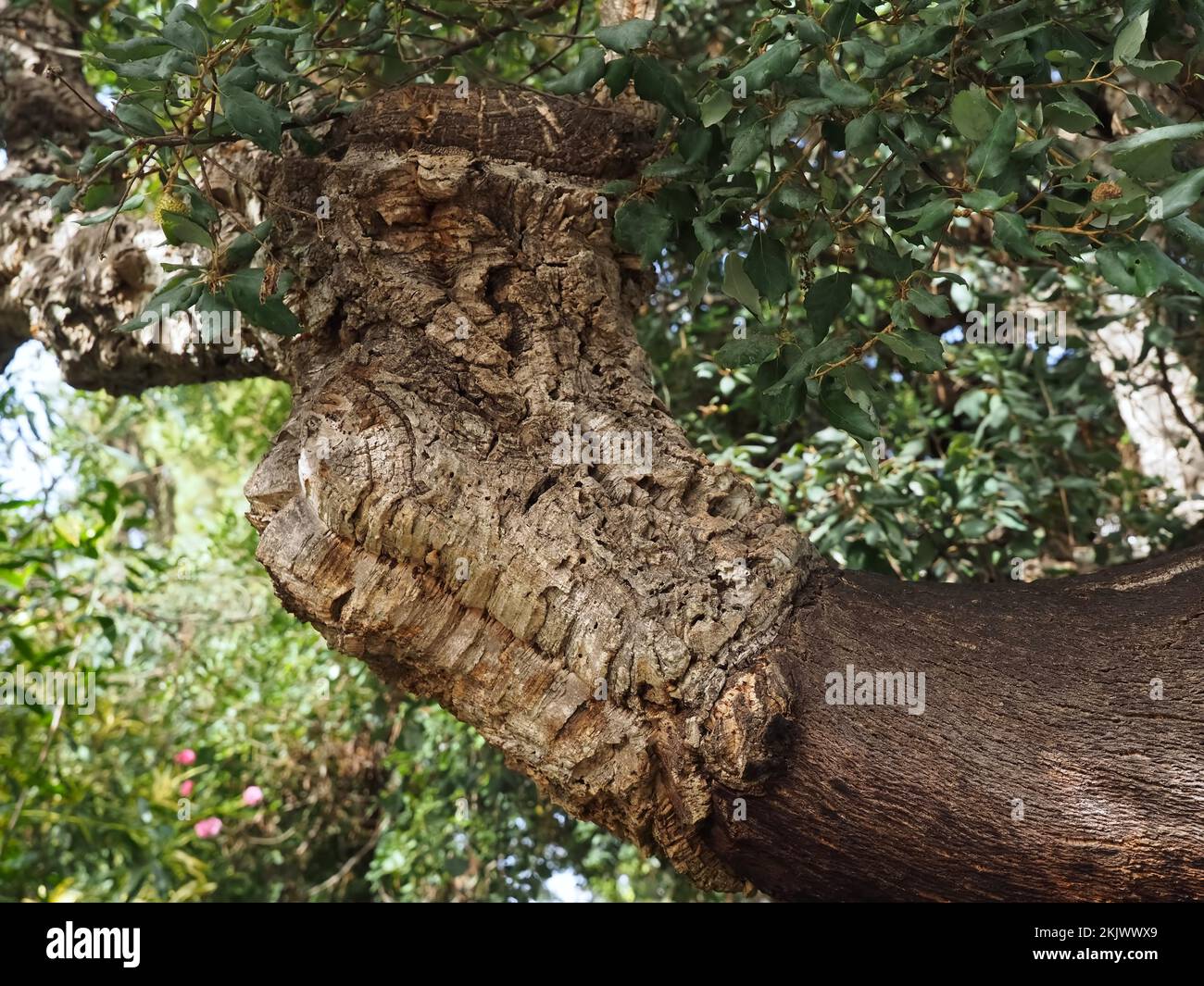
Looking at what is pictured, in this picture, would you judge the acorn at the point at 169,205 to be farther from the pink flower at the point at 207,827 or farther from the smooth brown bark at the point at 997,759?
the pink flower at the point at 207,827

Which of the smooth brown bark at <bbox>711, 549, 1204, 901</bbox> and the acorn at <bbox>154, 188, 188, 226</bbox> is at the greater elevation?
the acorn at <bbox>154, 188, 188, 226</bbox>

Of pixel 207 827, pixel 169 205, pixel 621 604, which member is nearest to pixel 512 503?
pixel 621 604

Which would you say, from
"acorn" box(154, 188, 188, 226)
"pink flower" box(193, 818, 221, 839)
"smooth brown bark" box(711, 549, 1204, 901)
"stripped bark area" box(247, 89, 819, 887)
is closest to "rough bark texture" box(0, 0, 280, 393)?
"acorn" box(154, 188, 188, 226)

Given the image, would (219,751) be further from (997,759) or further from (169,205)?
(997,759)

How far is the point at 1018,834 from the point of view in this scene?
151 cm

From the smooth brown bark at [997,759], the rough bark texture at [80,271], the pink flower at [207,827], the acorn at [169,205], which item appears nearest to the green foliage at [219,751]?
the pink flower at [207,827]

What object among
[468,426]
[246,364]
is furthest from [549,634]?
[246,364]

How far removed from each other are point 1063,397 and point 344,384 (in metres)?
2.15

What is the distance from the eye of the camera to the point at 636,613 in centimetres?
169

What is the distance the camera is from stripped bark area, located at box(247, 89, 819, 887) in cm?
167

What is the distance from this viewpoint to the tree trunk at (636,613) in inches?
60.8

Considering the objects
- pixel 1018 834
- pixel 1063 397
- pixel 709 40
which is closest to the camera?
pixel 1018 834

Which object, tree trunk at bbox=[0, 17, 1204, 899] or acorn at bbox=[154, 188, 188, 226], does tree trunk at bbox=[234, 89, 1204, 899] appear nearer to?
tree trunk at bbox=[0, 17, 1204, 899]
